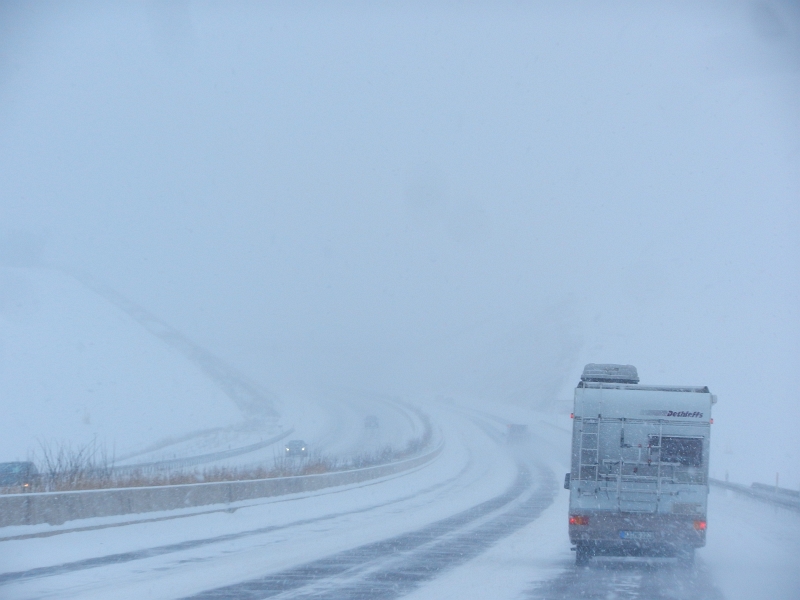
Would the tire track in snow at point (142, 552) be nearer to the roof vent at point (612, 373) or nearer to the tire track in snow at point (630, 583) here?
the tire track in snow at point (630, 583)

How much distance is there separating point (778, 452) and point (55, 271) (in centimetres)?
8760

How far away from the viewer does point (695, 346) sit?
80.6 m

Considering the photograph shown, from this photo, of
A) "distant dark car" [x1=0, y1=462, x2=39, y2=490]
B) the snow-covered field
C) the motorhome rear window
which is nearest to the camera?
the motorhome rear window

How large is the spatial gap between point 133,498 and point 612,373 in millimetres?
10229

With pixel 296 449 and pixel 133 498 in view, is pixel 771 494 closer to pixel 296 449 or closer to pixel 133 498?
pixel 133 498

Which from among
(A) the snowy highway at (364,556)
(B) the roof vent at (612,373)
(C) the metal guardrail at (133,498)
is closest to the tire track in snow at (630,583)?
(A) the snowy highway at (364,556)

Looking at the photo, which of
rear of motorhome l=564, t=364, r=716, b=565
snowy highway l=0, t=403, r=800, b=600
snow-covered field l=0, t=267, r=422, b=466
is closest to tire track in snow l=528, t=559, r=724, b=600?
snowy highway l=0, t=403, r=800, b=600

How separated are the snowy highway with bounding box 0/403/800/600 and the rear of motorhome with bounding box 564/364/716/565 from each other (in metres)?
0.53

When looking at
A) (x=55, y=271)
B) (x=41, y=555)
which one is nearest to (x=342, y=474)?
(x=41, y=555)

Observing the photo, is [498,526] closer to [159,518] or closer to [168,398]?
[159,518]

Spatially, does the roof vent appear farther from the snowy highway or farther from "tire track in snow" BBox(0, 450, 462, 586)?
"tire track in snow" BBox(0, 450, 462, 586)

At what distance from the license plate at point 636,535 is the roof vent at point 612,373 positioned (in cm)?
439

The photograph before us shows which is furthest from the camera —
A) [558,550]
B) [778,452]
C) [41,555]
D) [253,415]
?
[253,415]

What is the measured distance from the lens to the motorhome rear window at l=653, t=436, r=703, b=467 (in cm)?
1234
